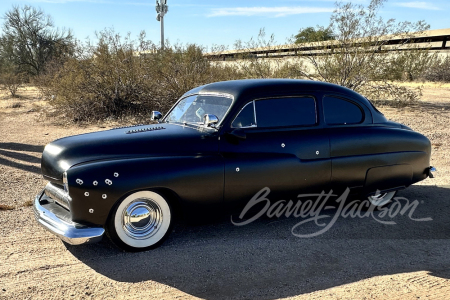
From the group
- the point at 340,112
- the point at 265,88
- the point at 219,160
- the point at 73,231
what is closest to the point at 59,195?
the point at 73,231

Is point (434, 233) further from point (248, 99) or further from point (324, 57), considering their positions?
point (324, 57)

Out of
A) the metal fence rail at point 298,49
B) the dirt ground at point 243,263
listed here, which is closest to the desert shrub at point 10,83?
the metal fence rail at point 298,49

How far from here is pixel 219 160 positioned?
4.09 m

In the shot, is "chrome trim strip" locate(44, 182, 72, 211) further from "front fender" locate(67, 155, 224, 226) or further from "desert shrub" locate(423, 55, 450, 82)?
"desert shrub" locate(423, 55, 450, 82)

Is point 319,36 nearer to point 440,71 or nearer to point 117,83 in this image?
point 117,83

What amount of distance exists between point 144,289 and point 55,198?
1347 millimetres

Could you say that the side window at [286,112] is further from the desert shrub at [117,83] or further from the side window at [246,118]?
the desert shrub at [117,83]

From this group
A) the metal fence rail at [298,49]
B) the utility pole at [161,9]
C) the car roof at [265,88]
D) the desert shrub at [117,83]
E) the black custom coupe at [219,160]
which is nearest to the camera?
the black custom coupe at [219,160]

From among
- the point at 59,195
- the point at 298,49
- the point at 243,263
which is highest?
the point at 298,49

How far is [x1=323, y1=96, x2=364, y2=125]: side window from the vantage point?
4789 mm

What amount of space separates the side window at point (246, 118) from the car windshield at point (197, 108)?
0.16 meters

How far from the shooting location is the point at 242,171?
4.19m

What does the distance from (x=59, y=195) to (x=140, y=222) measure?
0.80 m

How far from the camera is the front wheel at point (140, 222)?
379cm
